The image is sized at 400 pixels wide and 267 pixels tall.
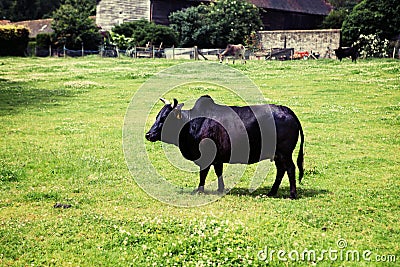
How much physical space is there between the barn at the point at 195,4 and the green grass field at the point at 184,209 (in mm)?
39536

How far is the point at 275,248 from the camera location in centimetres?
784

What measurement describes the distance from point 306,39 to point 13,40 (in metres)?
28.0

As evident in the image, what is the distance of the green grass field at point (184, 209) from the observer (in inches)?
305

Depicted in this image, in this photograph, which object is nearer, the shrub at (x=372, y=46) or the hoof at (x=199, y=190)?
the hoof at (x=199, y=190)

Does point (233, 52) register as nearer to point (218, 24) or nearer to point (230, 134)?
point (218, 24)

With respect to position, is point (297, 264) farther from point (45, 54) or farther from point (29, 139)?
point (45, 54)

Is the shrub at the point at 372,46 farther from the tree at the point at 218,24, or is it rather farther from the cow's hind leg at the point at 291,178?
the cow's hind leg at the point at 291,178

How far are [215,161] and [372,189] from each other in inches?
128

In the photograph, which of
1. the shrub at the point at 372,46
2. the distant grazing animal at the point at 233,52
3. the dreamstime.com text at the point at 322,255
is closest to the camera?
the dreamstime.com text at the point at 322,255

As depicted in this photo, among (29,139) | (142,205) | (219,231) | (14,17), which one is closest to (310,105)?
(29,139)

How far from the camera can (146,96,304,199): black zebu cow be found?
35.4ft

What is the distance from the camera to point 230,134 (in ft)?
35.8

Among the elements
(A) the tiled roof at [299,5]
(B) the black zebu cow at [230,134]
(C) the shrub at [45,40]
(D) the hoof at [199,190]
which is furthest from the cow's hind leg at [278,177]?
(A) the tiled roof at [299,5]

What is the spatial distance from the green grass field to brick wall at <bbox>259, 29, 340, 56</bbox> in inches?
1141
